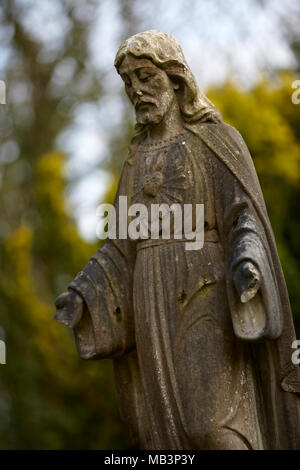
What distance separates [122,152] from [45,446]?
21.8ft

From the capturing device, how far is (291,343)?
457 cm

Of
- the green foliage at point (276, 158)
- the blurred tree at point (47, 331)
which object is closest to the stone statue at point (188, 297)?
the green foliage at point (276, 158)

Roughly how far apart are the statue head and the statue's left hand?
1.16 meters

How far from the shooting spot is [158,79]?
503 cm

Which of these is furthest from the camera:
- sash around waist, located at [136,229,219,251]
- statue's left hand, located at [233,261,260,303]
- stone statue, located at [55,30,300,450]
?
sash around waist, located at [136,229,219,251]

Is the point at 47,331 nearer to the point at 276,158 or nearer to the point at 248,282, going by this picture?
the point at 276,158

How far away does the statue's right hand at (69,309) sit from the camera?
5000mm

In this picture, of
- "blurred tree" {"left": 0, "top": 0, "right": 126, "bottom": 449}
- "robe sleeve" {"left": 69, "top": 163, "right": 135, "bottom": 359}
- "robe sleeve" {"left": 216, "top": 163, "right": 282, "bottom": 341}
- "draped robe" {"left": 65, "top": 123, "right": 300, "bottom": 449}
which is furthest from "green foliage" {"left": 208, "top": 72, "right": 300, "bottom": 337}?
"robe sleeve" {"left": 216, "top": 163, "right": 282, "bottom": 341}

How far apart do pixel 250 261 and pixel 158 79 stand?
1370mm

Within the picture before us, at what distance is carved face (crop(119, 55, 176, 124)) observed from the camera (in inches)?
197

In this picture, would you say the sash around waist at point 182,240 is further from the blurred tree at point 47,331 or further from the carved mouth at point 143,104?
the blurred tree at point 47,331

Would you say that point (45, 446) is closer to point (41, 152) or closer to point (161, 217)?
point (41, 152)

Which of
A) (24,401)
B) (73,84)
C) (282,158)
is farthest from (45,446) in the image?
(73,84)

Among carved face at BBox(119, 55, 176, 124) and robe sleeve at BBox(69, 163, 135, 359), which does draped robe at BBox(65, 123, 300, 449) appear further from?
carved face at BBox(119, 55, 176, 124)
